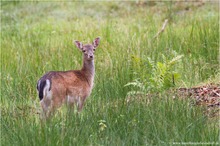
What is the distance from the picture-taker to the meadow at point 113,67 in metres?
5.85

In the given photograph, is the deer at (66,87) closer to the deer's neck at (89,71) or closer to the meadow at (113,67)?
the deer's neck at (89,71)

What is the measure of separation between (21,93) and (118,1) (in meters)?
6.63

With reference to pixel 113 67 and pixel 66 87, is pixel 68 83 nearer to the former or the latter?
pixel 66 87

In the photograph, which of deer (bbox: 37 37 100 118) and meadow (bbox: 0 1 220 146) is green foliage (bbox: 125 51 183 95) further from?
deer (bbox: 37 37 100 118)

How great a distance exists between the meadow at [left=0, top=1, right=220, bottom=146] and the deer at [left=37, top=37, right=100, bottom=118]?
13cm

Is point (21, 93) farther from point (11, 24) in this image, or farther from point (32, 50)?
point (11, 24)

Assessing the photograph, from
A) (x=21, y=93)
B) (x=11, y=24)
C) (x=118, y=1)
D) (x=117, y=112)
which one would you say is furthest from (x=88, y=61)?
(x=118, y=1)

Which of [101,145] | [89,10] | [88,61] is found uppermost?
[89,10]

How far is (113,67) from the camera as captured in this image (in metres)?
8.22

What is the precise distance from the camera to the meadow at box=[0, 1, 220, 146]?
5.85 meters

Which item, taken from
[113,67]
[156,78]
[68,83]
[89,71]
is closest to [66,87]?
[68,83]

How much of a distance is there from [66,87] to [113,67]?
49.4 inches

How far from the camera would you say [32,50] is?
9.98 m

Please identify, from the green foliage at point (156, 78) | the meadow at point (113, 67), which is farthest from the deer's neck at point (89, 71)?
the green foliage at point (156, 78)
